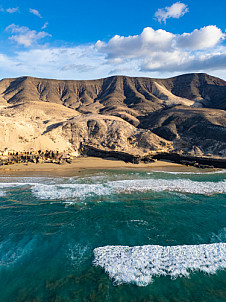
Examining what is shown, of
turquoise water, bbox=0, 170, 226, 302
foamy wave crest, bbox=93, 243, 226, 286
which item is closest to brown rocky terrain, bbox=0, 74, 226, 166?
turquoise water, bbox=0, 170, 226, 302

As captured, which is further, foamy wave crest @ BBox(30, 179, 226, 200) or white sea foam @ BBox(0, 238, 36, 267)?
foamy wave crest @ BBox(30, 179, 226, 200)

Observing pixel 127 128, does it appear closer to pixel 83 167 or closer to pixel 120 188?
pixel 83 167

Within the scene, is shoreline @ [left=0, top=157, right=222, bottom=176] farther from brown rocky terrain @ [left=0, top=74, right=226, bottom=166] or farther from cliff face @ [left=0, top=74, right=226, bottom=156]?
cliff face @ [left=0, top=74, right=226, bottom=156]

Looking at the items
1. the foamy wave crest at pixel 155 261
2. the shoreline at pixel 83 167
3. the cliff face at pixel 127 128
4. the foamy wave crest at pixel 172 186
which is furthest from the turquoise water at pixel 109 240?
the cliff face at pixel 127 128

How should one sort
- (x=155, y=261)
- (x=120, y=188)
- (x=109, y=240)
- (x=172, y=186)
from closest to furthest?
(x=155, y=261), (x=109, y=240), (x=120, y=188), (x=172, y=186)

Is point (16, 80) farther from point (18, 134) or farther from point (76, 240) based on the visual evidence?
point (76, 240)

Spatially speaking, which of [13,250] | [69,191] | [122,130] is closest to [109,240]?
[13,250]
